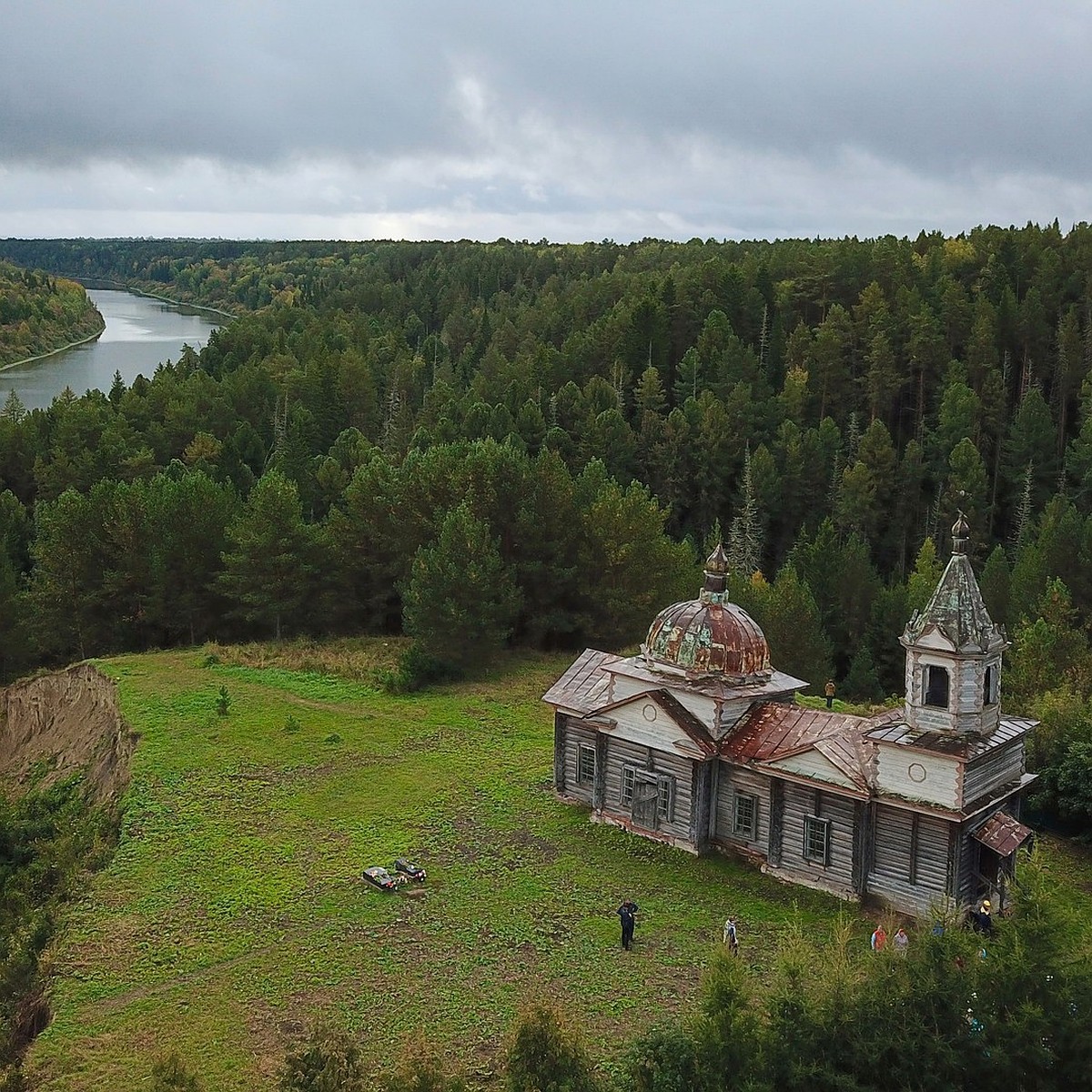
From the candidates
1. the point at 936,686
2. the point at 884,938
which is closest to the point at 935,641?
the point at 936,686

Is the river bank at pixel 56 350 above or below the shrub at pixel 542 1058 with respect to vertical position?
above

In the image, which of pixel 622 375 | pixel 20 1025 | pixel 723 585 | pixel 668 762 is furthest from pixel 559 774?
pixel 622 375

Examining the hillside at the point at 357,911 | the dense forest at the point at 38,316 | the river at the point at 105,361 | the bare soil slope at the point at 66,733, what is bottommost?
the bare soil slope at the point at 66,733

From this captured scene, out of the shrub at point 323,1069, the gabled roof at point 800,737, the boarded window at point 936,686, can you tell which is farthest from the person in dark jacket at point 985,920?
the shrub at point 323,1069

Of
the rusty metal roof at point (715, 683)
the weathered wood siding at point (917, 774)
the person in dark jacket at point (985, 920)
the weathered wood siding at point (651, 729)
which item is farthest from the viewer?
the rusty metal roof at point (715, 683)

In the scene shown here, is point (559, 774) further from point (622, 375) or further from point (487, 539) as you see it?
point (622, 375)

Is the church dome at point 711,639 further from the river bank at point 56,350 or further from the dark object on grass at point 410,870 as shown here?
the river bank at point 56,350

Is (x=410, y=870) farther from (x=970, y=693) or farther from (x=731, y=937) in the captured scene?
(x=970, y=693)

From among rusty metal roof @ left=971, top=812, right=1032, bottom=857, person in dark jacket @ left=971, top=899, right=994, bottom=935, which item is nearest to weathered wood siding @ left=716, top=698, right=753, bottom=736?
rusty metal roof @ left=971, top=812, right=1032, bottom=857
